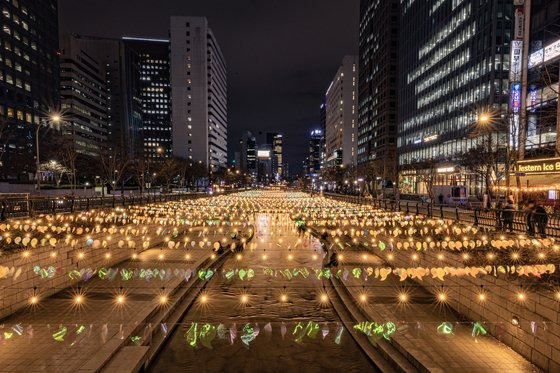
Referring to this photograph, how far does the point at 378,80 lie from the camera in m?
106

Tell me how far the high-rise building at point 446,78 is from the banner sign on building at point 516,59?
879cm

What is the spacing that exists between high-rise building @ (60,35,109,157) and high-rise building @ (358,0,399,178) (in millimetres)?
90769

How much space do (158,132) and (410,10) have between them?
515 ft

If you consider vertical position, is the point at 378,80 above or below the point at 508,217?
above

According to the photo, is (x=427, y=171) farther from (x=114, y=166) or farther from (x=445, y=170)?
(x=114, y=166)

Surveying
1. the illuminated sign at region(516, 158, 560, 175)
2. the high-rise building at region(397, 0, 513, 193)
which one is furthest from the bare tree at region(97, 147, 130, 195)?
the high-rise building at region(397, 0, 513, 193)

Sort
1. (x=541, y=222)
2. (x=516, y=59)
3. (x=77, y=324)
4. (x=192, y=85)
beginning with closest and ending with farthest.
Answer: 1. (x=77, y=324)
2. (x=541, y=222)
3. (x=516, y=59)
4. (x=192, y=85)

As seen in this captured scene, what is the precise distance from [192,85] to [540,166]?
435ft

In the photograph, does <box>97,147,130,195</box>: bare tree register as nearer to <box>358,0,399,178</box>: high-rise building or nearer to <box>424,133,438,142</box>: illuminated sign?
<box>358,0,399,178</box>: high-rise building

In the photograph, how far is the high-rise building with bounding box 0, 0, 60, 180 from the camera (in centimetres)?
8181

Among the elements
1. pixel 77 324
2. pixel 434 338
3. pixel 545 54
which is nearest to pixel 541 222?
pixel 434 338

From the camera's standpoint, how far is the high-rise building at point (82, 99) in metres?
119

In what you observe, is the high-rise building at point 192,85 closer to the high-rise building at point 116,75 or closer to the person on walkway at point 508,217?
the high-rise building at point 116,75

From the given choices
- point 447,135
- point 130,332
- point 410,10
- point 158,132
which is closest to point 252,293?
point 130,332
